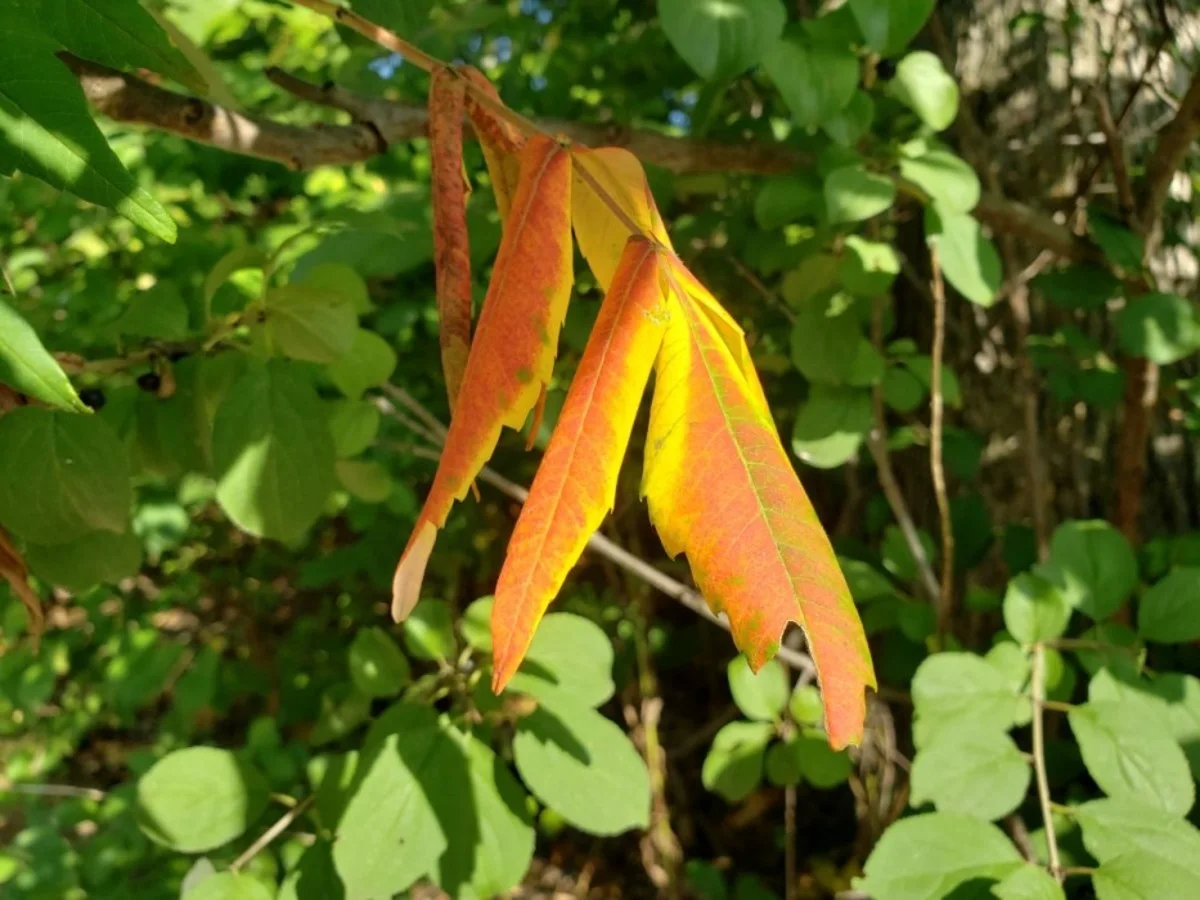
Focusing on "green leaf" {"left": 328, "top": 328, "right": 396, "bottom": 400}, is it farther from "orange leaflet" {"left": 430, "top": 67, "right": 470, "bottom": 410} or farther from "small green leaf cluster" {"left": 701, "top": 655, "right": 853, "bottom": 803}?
"small green leaf cluster" {"left": 701, "top": 655, "right": 853, "bottom": 803}

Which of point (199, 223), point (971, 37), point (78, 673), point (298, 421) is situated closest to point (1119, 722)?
point (298, 421)

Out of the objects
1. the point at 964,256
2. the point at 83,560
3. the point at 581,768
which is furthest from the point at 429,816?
the point at 964,256

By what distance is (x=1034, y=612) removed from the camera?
3.23 ft

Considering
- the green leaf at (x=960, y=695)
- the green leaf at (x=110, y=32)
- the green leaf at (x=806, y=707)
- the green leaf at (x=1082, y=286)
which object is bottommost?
the green leaf at (x=806, y=707)

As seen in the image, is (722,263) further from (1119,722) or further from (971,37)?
(1119,722)

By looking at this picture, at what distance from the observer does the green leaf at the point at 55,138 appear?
44cm

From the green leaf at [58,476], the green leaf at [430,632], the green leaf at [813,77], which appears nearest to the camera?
the green leaf at [58,476]

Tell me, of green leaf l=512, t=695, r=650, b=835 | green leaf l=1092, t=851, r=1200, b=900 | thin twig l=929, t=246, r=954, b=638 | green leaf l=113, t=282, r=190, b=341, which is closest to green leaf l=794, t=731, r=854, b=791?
thin twig l=929, t=246, r=954, b=638

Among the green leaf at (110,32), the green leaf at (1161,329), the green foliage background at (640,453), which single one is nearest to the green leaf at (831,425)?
the green foliage background at (640,453)

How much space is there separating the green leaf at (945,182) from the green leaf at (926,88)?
4cm

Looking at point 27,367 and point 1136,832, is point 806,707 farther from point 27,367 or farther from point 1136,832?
point 27,367

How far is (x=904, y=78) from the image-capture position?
3.10 feet

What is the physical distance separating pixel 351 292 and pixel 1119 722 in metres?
0.85

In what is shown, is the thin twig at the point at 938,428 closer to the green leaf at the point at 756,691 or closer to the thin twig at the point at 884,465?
the thin twig at the point at 884,465
